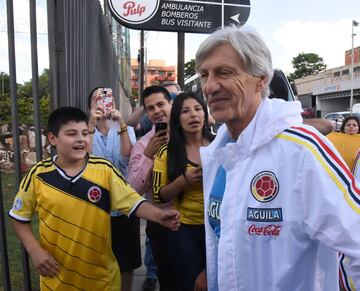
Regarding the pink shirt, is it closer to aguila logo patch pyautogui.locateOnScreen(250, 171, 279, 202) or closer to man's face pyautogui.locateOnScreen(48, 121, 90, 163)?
man's face pyautogui.locateOnScreen(48, 121, 90, 163)

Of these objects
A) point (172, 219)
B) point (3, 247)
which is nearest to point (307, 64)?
point (3, 247)

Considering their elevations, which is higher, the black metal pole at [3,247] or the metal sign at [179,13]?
the metal sign at [179,13]

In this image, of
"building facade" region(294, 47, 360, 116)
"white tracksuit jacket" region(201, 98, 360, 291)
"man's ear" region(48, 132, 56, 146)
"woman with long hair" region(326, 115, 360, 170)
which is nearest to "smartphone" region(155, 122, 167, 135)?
"man's ear" region(48, 132, 56, 146)

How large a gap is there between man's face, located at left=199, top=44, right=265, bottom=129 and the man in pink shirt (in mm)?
1548

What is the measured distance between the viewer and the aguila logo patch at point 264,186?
1.50 metres

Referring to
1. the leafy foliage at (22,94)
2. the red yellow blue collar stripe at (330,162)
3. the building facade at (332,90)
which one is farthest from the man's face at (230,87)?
the building facade at (332,90)

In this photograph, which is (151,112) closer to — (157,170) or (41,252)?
(157,170)

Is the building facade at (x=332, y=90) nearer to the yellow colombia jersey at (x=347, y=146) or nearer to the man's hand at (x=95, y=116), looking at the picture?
the yellow colombia jersey at (x=347, y=146)

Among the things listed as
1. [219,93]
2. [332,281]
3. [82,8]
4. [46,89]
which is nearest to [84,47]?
[82,8]

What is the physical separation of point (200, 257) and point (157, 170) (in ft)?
2.26

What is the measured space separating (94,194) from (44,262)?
463mm

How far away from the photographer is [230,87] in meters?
1.66

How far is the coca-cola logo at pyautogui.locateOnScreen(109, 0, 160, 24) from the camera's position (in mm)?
5152

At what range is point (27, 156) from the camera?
464 cm
